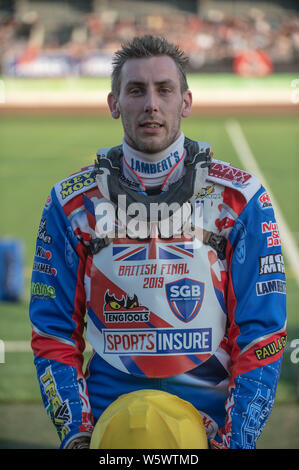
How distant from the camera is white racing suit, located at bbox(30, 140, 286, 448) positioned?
2.27 meters

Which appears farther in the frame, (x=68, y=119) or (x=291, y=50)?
(x=291, y=50)

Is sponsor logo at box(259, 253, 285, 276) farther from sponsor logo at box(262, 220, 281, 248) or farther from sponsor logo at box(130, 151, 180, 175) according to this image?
sponsor logo at box(130, 151, 180, 175)

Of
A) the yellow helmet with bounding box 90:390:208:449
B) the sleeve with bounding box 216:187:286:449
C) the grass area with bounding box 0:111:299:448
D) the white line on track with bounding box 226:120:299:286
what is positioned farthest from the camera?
the white line on track with bounding box 226:120:299:286

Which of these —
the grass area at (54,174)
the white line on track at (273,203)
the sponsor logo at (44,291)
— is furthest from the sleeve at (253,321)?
the white line on track at (273,203)

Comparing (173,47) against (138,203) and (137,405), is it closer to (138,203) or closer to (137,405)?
(138,203)

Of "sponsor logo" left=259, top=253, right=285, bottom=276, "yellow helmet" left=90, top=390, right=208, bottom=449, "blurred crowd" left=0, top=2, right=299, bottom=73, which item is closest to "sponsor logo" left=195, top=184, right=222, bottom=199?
"sponsor logo" left=259, top=253, right=285, bottom=276

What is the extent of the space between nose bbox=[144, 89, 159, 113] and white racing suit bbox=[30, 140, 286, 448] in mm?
333

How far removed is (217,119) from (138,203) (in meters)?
17.8

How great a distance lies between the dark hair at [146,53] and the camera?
228 cm

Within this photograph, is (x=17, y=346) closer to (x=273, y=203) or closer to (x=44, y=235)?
(x=44, y=235)

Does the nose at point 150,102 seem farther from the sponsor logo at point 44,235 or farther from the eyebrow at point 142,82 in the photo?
the sponsor logo at point 44,235

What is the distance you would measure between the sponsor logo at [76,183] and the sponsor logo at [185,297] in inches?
18.9

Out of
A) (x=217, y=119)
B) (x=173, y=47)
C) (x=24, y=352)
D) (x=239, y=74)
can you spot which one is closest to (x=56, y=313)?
(x=173, y=47)

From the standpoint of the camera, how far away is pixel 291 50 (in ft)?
76.2
